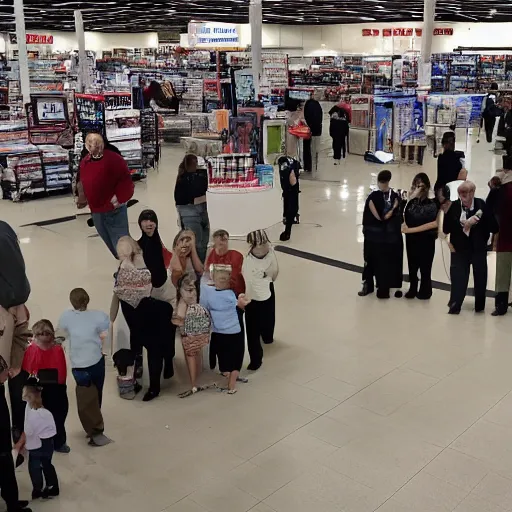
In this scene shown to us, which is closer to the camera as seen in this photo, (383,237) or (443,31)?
(383,237)

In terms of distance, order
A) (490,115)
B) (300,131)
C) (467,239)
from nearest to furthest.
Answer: (467,239) → (300,131) → (490,115)

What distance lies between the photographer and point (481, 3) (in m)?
Result: 26.3

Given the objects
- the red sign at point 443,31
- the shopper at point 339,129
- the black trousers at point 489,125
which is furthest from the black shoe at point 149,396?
the red sign at point 443,31

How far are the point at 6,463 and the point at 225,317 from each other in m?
1.88

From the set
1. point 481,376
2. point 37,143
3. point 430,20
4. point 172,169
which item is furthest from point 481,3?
point 481,376

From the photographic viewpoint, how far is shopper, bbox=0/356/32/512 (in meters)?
3.67

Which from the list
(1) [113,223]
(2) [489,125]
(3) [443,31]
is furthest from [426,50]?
(3) [443,31]

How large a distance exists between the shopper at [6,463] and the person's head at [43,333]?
0.41 m

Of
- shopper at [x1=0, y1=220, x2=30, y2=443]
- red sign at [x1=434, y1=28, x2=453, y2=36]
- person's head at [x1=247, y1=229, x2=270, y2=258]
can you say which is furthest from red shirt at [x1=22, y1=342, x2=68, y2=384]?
red sign at [x1=434, y1=28, x2=453, y2=36]

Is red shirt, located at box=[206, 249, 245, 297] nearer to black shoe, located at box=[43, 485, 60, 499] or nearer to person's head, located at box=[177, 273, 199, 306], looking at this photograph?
person's head, located at box=[177, 273, 199, 306]

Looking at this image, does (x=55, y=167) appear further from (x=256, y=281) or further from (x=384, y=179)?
(x=256, y=281)

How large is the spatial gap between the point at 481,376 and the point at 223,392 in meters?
1.98

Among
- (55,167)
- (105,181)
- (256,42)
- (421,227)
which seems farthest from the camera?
(256,42)

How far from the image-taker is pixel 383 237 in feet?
23.5
